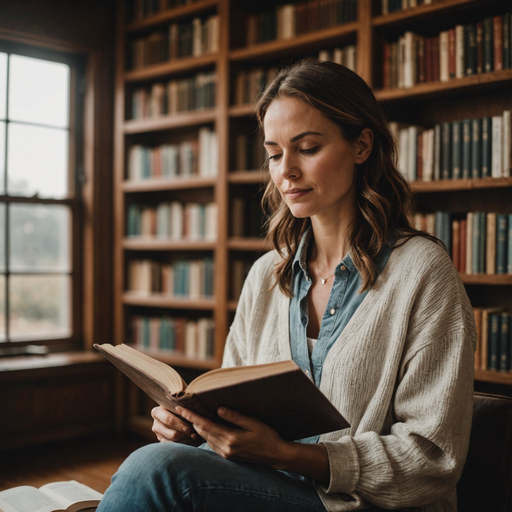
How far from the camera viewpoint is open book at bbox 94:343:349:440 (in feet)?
3.03

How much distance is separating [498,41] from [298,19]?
100 centimetres

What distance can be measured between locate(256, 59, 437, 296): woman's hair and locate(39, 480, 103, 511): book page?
2.37ft

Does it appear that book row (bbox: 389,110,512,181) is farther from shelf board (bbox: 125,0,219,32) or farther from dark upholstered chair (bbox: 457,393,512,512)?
shelf board (bbox: 125,0,219,32)

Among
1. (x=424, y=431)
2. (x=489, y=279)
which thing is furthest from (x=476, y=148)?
(x=424, y=431)

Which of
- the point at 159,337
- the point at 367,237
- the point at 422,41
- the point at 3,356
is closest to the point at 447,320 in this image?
the point at 367,237

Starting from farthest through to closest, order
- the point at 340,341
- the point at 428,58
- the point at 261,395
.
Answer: the point at 428,58 < the point at 340,341 < the point at 261,395

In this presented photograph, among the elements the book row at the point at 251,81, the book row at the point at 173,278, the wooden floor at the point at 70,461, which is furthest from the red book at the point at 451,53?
the wooden floor at the point at 70,461

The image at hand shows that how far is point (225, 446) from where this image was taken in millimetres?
1041

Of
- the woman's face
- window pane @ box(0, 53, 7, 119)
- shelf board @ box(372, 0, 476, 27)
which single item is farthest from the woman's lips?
window pane @ box(0, 53, 7, 119)

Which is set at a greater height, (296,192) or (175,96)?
(175,96)

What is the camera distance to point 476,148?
2.25 meters

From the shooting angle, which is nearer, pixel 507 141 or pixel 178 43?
pixel 507 141

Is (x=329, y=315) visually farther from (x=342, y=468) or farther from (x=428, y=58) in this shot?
(x=428, y=58)

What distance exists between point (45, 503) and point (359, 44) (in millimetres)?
2119
